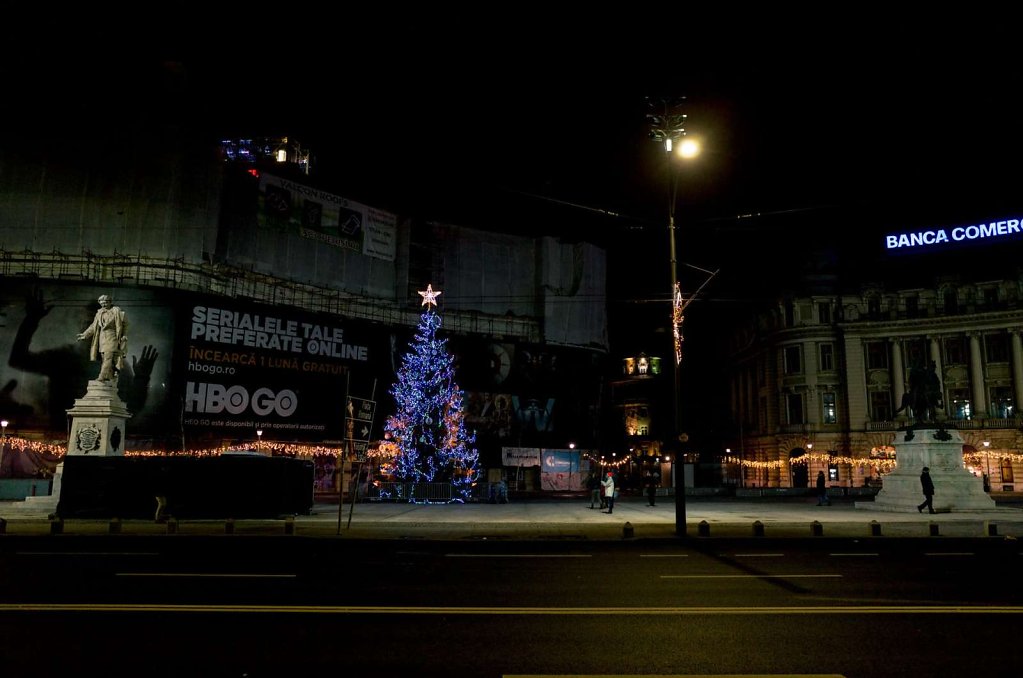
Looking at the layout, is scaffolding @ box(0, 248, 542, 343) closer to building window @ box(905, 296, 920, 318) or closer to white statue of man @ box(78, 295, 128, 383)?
white statue of man @ box(78, 295, 128, 383)

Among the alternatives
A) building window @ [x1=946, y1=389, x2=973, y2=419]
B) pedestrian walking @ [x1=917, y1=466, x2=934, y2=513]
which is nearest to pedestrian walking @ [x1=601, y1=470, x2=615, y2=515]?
pedestrian walking @ [x1=917, y1=466, x2=934, y2=513]

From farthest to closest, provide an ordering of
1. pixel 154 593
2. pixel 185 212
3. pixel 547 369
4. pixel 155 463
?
pixel 547 369 → pixel 185 212 → pixel 155 463 → pixel 154 593

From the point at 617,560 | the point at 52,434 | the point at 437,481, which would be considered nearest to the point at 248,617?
the point at 617,560

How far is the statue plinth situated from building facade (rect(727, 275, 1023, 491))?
53.2 meters

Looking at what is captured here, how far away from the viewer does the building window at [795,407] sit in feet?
227

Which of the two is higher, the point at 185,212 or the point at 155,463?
the point at 185,212

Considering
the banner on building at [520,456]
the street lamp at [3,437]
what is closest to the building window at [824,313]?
the banner on building at [520,456]

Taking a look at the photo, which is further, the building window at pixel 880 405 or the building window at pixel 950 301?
the building window at pixel 880 405

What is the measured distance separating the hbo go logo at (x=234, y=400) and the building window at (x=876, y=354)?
176ft

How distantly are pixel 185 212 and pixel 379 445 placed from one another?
18084 millimetres

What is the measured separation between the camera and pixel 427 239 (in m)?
54.0

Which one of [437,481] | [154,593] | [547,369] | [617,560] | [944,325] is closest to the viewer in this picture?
[154,593]

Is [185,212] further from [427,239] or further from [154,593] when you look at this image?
[154,593]

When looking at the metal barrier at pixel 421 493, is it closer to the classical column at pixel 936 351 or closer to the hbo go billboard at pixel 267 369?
the hbo go billboard at pixel 267 369
